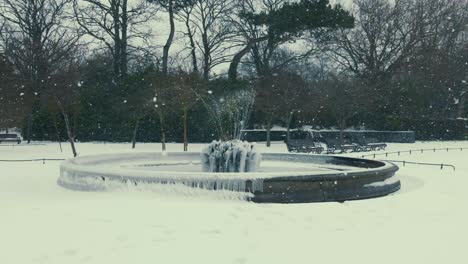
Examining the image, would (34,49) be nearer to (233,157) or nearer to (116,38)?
(116,38)

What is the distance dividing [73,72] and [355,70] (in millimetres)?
25185

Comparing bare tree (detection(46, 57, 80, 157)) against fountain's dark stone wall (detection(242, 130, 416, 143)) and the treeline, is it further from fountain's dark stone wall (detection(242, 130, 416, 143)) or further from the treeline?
fountain's dark stone wall (detection(242, 130, 416, 143))

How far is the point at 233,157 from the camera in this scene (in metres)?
13.4

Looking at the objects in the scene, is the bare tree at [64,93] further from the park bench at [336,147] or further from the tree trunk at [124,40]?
the park bench at [336,147]

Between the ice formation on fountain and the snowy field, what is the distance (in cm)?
346

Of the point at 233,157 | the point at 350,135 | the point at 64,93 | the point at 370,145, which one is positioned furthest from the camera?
the point at 350,135

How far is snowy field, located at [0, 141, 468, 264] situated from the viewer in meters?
6.21

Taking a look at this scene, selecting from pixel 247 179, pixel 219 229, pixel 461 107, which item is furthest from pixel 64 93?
pixel 461 107

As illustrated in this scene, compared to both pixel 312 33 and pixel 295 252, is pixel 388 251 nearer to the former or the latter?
pixel 295 252

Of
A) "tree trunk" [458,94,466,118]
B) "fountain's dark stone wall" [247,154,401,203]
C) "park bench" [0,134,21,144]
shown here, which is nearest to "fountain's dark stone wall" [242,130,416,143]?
"tree trunk" [458,94,466,118]

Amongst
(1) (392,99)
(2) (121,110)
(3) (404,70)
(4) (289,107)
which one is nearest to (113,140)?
(2) (121,110)

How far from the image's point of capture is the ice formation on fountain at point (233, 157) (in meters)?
13.4

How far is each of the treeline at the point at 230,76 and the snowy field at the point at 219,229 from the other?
1618cm

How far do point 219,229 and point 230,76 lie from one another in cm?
3158
